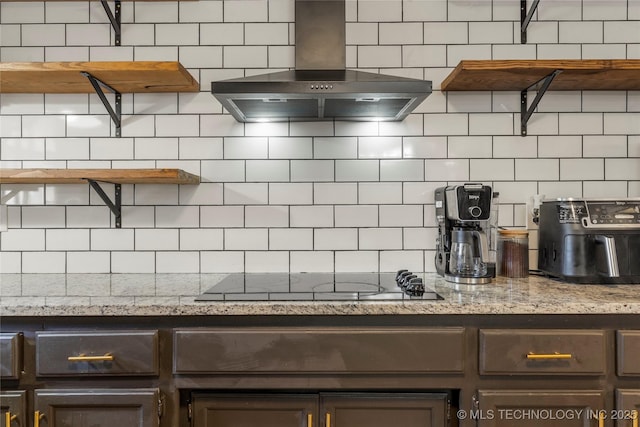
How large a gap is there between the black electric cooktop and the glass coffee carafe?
21 cm

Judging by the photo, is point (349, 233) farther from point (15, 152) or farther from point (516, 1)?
point (15, 152)

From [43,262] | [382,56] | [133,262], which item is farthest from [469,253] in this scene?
[43,262]

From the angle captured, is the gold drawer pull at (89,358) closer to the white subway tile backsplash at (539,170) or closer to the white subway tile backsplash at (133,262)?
the white subway tile backsplash at (133,262)

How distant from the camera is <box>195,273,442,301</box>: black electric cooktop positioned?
1.27 m

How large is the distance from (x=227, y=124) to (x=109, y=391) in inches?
44.7

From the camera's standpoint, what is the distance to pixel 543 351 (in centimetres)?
116

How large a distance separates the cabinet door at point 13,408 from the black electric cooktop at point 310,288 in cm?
56

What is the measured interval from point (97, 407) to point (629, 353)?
1505mm

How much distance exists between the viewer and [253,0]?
1.84m

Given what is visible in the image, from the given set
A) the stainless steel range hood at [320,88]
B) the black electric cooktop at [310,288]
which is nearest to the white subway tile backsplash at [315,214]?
the black electric cooktop at [310,288]

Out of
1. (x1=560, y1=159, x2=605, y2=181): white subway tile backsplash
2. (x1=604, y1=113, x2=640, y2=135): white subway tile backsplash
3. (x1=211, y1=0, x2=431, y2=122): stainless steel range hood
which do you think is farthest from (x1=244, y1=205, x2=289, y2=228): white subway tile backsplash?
(x1=604, y1=113, x2=640, y2=135): white subway tile backsplash

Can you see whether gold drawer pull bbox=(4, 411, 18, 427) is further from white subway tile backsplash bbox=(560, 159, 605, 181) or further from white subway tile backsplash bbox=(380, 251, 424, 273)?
white subway tile backsplash bbox=(560, 159, 605, 181)

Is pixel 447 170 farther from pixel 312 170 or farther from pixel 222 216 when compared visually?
pixel 222 216

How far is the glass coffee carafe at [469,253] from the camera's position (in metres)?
1.50
